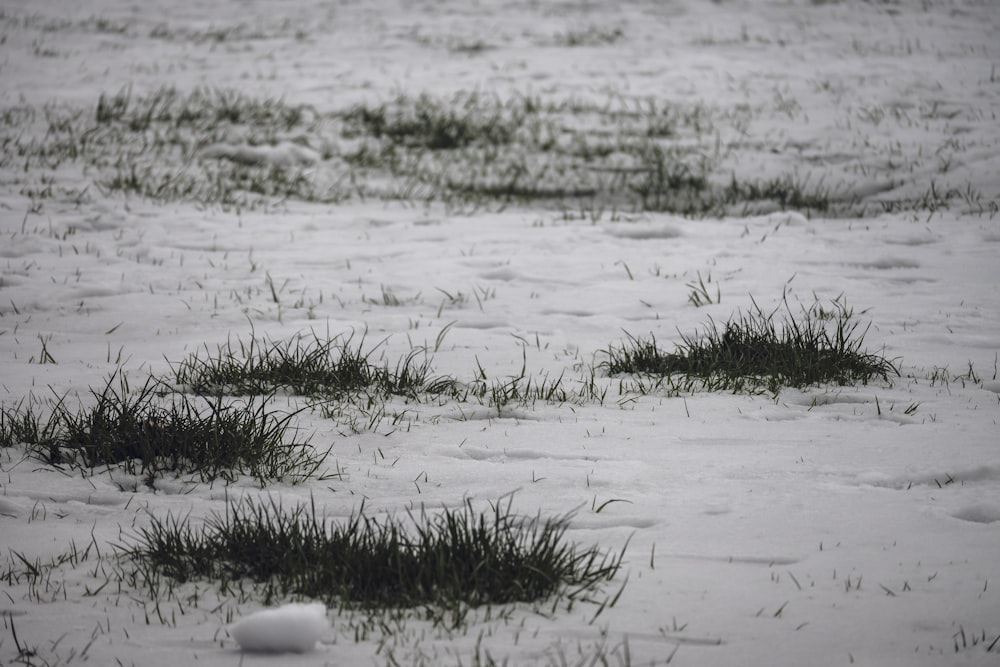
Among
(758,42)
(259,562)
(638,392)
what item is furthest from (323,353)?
(758,42)

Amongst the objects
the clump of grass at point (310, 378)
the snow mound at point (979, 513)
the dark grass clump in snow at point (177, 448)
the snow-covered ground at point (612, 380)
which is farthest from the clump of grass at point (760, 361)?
the dark grass clump in snow at point (177, 448)

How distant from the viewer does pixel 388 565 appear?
2.25 metres

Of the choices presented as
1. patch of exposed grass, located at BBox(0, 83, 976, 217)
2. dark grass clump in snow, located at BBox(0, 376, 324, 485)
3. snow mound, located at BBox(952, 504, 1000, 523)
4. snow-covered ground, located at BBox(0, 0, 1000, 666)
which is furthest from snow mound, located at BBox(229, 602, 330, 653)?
patch of exposed grass, located at BBox(0, 83, 976, 217)

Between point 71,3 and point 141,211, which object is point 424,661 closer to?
point 141,211

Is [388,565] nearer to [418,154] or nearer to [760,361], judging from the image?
[760,361]

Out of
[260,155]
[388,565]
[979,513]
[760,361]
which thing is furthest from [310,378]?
[260,155]

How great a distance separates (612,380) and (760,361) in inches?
30.7

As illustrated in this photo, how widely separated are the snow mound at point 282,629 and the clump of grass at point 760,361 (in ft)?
8.59

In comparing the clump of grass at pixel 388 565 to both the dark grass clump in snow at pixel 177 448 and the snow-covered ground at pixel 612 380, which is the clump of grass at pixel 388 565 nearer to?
the snow-covered ground at pixel 612 380

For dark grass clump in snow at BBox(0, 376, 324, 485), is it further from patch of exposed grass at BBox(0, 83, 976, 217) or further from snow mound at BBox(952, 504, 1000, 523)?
patch of exposed grass at BBox(0, 83, 976, 217)

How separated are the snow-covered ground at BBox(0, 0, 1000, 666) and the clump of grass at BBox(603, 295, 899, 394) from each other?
0.38 ft

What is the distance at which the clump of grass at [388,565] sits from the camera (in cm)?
222

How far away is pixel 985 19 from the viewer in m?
17.8

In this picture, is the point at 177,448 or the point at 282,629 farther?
the point at 177,448
